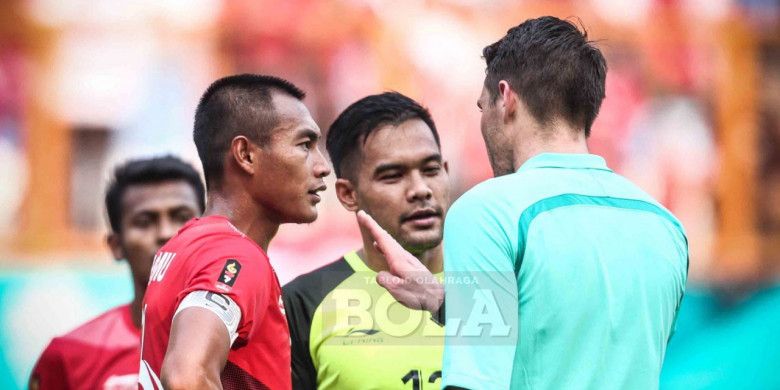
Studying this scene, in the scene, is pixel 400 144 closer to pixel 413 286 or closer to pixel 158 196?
pixel 413 286

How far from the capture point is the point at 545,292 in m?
3.04

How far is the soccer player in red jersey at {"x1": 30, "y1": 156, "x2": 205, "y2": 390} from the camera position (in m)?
5.57

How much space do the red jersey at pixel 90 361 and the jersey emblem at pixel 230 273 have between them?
235cm

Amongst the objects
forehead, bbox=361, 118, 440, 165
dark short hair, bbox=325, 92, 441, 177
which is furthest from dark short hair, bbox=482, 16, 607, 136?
dark short hair, bbox=325, 92, 441, 177

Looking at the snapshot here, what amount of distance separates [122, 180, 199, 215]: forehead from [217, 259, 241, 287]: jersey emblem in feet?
8.77

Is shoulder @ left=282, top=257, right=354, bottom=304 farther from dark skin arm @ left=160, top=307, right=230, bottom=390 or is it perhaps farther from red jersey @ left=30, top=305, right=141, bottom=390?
dark skin arm @ left=160, top=307, right=230, bottom=390

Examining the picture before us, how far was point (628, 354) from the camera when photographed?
3105 mm

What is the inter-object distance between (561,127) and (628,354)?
672mm

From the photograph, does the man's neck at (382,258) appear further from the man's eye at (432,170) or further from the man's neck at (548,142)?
the man's neck at (548,142)

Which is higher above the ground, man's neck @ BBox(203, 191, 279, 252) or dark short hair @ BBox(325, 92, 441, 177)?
dark short hair @ BBox(325, 92, 441, 177)

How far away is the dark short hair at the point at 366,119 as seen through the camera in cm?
499

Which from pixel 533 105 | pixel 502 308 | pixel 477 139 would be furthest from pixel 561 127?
pixel 477 139

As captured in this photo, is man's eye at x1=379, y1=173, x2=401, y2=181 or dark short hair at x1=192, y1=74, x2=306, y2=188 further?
man's eye at x1=379, y1=173, x2=401, y2=181

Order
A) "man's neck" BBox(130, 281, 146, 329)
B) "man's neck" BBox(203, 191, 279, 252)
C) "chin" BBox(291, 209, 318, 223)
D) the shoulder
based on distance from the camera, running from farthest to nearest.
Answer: "man's neck" BBox(130, 281, 146, 329)
the shoulder
"chin" BBox(291, 209, 318, 223)
"man's neck" BBox(203, 191, 279, 252)
